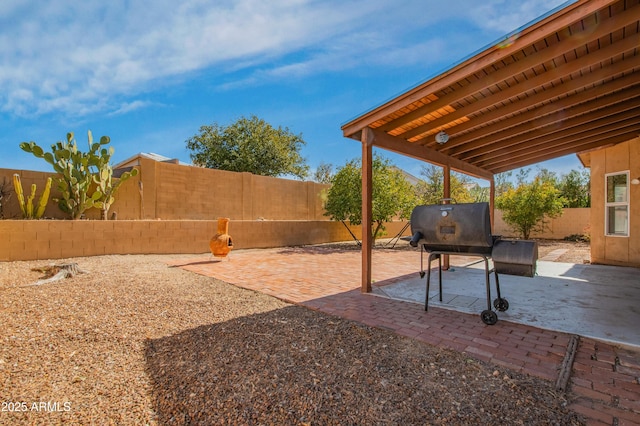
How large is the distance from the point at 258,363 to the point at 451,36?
27.9ft

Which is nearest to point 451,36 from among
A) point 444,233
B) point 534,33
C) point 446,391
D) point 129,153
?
point 534,33

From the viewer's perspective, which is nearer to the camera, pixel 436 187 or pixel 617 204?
pixel 617 204

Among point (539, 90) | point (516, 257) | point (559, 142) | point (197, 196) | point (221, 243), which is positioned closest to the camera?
point (516, 257)

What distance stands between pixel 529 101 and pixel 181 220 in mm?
8570

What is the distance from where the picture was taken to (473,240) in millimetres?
3266

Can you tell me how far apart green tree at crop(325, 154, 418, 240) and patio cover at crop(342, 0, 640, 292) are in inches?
196

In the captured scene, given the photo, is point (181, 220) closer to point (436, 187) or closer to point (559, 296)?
point (559, 296)

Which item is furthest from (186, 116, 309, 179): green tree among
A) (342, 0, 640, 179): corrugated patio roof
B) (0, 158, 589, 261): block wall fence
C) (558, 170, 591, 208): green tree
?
(558, 170, 591, 208): green tree

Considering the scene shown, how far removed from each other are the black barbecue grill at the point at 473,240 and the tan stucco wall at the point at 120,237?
717 centimetres

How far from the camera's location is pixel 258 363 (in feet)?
7.86

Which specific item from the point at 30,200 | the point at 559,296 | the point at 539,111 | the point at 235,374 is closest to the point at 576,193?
the point at 539,111

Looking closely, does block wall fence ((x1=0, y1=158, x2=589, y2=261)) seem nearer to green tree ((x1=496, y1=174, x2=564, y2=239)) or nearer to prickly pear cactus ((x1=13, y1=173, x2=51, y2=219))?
prickly pear cactus ((x1=13, y1=173, x2=51, y2=219))

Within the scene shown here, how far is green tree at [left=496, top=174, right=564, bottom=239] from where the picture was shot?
12445 mm

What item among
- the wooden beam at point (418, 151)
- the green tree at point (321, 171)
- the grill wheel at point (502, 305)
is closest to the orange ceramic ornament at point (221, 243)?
the wooden beam at point (418, 151)
